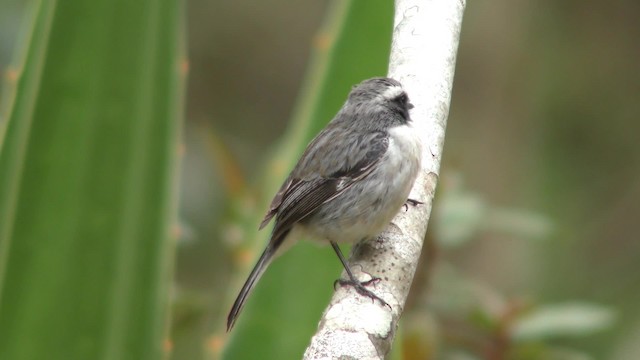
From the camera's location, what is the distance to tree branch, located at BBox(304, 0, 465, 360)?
2.45 meters

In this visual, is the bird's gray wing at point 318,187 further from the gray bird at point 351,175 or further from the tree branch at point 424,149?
the tree branch at point 424,149

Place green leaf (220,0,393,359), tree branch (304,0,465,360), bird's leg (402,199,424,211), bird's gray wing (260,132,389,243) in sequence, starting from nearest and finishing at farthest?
1. tree branch (304,0,465,360)
2. green leaf (220,0,393,359)
3. bird's leg (402,199,424,211)
4. bird's gray wing (260,132,389,243)

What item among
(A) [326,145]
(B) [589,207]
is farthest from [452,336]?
(B) [589,207]

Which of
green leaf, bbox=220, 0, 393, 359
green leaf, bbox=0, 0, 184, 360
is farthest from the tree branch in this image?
green leaf, bbox=0, 0, 184, 360

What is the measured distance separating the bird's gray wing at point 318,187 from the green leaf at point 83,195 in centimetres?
69

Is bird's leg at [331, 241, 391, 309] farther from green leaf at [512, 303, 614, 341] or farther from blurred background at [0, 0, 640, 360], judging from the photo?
blurred background at [0, 0, 640, 360]

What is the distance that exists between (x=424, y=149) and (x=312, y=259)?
0.48 m

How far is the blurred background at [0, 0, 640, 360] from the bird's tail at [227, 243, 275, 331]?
8.62ft

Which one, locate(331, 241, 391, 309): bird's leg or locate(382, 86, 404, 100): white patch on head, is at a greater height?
locate(382, 86, 404, 100): white patch on head

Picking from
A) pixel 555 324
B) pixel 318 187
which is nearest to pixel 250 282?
pixel 318 187

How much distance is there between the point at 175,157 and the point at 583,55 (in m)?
5.47

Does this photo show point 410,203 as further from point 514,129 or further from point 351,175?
point 514,129

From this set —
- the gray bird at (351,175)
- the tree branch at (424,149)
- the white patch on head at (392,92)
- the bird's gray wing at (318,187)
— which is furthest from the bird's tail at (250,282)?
the white patch on head at (392,92)

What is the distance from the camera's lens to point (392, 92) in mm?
3250
